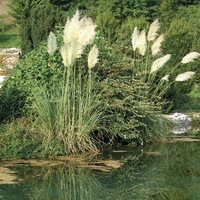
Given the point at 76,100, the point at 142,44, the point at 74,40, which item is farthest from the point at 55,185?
the point at 142,44

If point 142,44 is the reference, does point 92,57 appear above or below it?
below

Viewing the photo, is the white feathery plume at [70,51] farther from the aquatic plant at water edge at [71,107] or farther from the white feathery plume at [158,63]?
the white feathery plume at [158,63]

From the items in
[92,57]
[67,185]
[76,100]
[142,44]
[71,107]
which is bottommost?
[67,185]

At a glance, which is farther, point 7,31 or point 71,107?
point 7,31

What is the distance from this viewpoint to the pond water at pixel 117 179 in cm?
724

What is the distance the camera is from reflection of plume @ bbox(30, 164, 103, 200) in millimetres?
7176

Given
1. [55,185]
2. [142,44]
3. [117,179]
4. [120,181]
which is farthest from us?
[142,44]

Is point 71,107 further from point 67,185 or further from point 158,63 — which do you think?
point 67,185

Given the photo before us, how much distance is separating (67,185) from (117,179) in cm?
69

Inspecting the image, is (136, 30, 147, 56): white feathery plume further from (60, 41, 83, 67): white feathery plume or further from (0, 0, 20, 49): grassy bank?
(0, 0, 20, 49): grassy bank

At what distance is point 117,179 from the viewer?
8070 millimetres

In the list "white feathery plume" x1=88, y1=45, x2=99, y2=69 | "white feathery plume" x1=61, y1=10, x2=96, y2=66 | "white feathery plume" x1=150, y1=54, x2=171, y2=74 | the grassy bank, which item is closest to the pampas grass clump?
"white feathery plume" x1=150, y1=54, x2=171, y2=74

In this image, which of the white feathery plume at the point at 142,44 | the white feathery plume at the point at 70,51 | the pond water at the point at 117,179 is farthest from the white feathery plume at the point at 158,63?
the white feathery plume at the point at 70,51

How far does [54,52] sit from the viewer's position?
34.4 feet
